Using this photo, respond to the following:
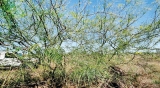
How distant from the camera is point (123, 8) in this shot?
31.2 feet

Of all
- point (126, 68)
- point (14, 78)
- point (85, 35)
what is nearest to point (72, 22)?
point (85, 35)

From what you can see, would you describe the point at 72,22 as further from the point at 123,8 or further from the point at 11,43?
the point at 123,8

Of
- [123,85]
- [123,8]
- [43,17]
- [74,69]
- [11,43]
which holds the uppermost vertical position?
[123,8]

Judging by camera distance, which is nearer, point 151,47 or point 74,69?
point 74,69

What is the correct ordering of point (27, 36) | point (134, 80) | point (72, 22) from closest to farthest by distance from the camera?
point (27, 36) → point (72, 22) → point (134, 80)

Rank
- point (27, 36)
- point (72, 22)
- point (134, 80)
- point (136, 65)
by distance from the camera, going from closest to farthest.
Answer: point (27, 36)
point (72, 22)
point (134, 80)
point (136, 65)

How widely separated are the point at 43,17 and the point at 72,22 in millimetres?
1087

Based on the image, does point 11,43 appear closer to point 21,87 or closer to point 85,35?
point 21,87

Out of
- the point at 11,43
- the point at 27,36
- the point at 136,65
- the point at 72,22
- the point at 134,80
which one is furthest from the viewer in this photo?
the point at 136,65

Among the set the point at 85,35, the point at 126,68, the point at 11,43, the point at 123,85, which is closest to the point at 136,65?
the point at 126,68

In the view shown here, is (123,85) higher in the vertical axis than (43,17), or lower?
lower

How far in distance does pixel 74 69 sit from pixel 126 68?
3.06 metres

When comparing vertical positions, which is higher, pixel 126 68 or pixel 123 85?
pixel 126 68

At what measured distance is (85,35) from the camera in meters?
7.01
